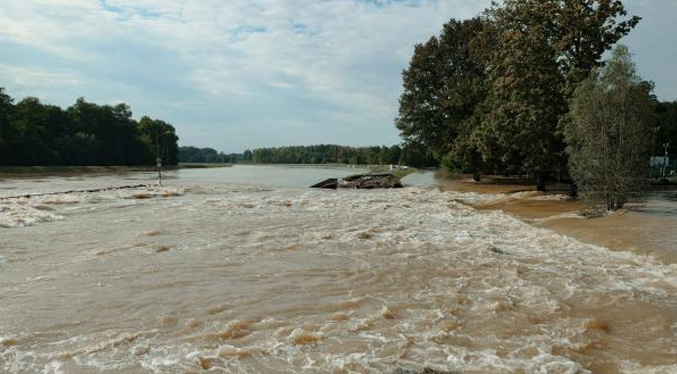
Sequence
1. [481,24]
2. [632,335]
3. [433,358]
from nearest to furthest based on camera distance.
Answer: [433,358] < [632,335] < [481,24]

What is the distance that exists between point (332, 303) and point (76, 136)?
386 ft

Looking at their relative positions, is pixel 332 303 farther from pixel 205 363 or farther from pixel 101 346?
pixel 101 346

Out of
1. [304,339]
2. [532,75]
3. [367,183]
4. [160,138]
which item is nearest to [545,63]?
[532,75]

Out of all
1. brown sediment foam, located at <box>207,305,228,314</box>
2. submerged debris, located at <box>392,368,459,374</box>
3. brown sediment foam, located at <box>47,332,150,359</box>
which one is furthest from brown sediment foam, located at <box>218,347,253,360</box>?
submerged debris, located at <box>392,368,459,374</box>

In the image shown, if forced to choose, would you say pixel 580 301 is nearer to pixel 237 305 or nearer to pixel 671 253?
pixel 671 253

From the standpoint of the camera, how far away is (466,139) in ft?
152

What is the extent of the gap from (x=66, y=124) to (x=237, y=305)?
411 feet

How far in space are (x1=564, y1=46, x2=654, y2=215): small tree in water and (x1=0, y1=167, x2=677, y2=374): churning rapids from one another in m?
6.06

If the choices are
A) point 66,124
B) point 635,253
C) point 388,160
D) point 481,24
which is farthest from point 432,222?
point 388,160

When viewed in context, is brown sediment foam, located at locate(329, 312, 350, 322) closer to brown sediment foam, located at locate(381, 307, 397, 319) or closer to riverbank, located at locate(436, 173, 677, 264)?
brown sediment foam, located at locate(381, 307, 397, 319)

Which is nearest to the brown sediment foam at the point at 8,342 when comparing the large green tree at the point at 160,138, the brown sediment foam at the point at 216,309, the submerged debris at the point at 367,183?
the brown sediment foam at the point at 216,309

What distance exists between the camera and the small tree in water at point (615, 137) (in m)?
21.6

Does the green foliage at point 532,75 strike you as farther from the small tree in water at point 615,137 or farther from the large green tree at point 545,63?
the small tree in water at point 615,137

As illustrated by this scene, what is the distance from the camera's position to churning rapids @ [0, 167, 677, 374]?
6754mm
